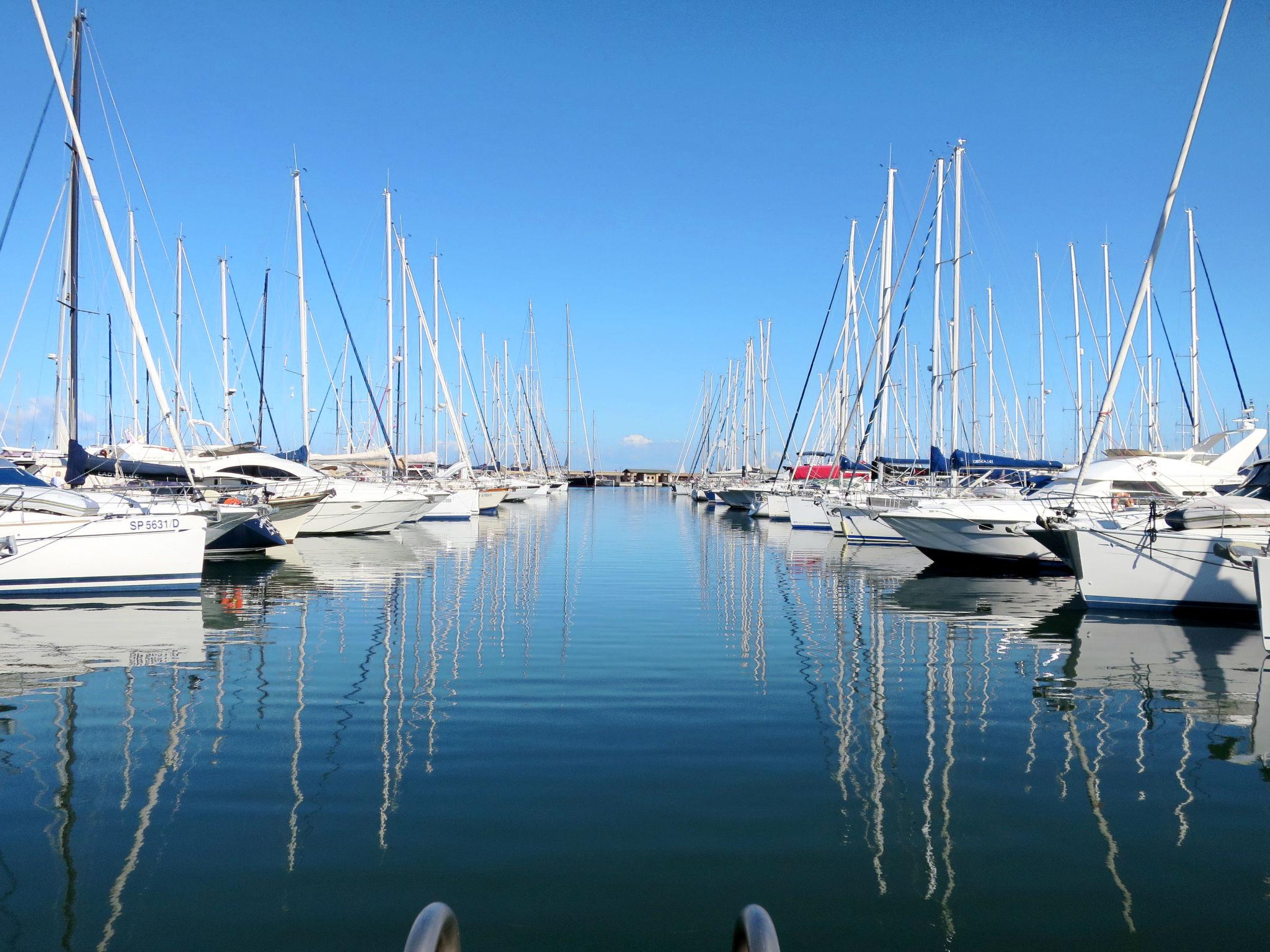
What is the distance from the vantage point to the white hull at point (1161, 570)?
15281 millimetres

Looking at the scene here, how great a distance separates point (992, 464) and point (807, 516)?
427 inches

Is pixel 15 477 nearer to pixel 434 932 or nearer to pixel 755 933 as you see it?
pixel 434 932

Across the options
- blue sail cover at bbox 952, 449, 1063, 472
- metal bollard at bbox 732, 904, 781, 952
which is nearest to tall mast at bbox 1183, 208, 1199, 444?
blue sail cover at bbox 952, 449, 1063, 472

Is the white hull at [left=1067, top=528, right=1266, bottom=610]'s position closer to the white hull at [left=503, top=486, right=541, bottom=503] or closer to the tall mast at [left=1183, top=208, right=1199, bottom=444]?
the tall mast at [left=1183, top=208, right=1199, bottom=444]

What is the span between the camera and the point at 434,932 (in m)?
2.87

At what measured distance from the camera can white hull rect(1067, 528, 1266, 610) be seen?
50.1 feet

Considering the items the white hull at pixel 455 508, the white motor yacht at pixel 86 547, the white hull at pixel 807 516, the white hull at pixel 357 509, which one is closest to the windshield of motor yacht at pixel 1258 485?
the white motor yacht at pixel 86 547

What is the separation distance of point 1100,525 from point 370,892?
15031 millimetres

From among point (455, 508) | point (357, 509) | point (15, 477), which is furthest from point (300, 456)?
point (15, 477)

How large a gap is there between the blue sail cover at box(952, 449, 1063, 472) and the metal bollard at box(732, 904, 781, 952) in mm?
27996

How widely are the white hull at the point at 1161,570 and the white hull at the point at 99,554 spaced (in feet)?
48.6

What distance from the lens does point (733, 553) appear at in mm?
29281

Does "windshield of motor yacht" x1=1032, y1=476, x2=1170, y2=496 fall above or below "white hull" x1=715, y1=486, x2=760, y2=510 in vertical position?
above

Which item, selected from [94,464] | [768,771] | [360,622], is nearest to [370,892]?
[768,771]
